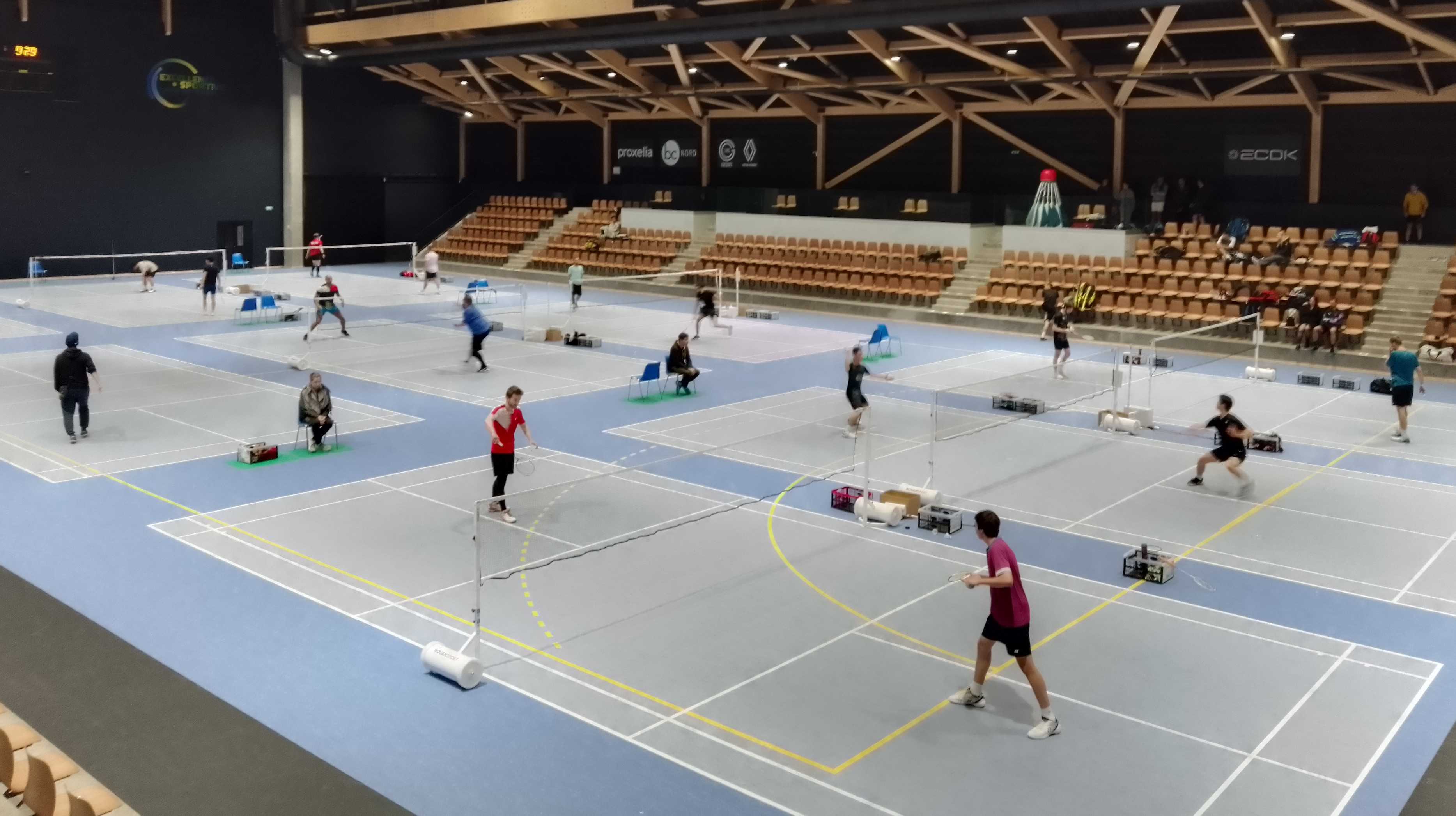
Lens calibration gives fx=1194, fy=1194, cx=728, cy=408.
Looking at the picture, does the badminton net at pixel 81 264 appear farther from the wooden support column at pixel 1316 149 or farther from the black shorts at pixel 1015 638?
the black shorts at pixel 1015 638

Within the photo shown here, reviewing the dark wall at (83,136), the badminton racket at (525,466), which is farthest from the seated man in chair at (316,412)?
the dark wall at (83,136)

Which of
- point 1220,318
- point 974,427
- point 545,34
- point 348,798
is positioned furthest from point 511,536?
point 545,34

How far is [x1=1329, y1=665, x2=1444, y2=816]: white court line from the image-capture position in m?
9.10

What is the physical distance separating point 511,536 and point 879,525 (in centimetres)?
499

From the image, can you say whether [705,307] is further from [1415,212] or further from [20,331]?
[1415,212]

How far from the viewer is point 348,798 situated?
8.12 metres

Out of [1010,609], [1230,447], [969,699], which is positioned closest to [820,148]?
[1230,447]

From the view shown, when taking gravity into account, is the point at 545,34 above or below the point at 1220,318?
above

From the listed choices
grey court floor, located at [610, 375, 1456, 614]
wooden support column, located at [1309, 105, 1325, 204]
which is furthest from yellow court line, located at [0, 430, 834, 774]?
wooden support column, located at [1309, 105, 1325, 204]

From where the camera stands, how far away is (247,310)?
36750 mm

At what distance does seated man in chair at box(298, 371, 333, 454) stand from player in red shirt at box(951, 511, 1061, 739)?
13.2 metres

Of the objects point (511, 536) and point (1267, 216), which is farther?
point (1267, 216)

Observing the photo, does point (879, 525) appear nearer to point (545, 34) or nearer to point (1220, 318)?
point (1220, 318)

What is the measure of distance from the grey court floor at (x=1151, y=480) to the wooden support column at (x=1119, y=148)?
17186mm
